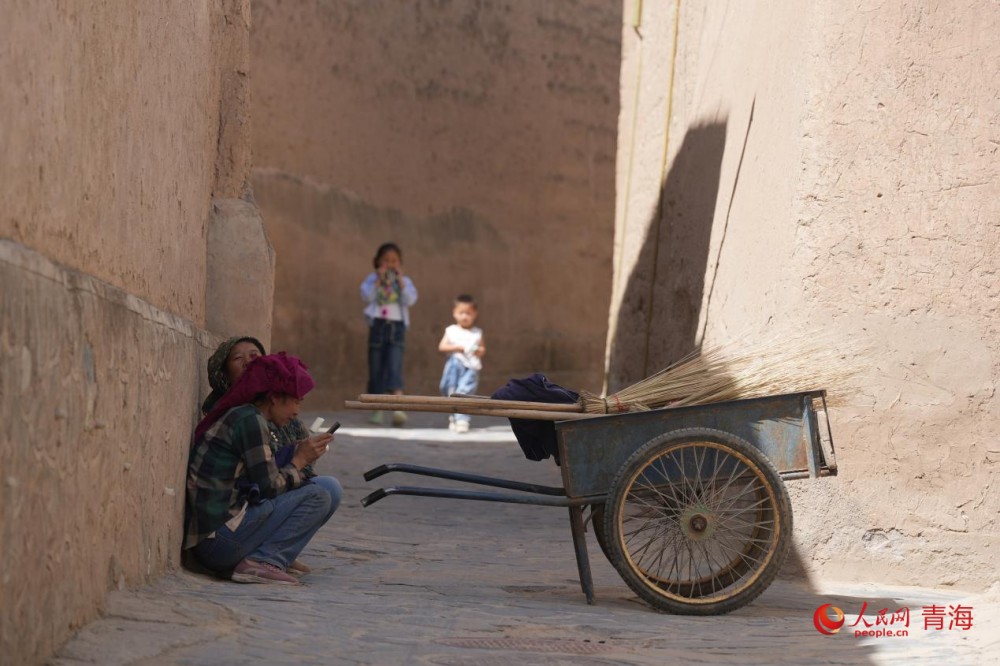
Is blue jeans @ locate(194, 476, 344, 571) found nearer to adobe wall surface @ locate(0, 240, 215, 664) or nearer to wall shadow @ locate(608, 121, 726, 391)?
adobe wall surface @ locate(0, 240, 215, 664)

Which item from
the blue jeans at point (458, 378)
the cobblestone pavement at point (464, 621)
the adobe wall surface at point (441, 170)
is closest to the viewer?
the cobblestone pavement at point (464, 621)

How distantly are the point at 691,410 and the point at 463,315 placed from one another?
585cm

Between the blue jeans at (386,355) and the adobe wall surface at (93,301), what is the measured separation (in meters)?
5.26

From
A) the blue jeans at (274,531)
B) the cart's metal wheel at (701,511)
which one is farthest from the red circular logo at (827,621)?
the blue jeans at (274,531)

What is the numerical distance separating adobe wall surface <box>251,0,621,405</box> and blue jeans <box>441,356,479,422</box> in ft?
8.71

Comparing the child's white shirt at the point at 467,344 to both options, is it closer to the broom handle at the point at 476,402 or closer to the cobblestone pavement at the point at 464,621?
the cobblestone pavement at the point at 464,621

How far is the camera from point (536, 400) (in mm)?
4316

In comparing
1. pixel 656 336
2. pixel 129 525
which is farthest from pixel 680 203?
pixel 129 525

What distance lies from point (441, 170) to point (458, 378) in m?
4.65

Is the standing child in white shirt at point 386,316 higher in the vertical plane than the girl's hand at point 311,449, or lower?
higher

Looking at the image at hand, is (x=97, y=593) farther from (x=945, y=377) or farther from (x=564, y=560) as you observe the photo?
(x=945, y=377)

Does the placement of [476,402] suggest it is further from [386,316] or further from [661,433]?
[386,316]

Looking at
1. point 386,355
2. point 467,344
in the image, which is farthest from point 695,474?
point 386,355

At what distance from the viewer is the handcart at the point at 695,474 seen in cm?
397
